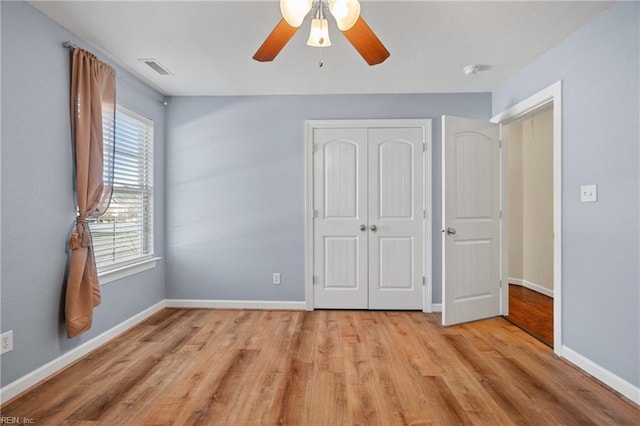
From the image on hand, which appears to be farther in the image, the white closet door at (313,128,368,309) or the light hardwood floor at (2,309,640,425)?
the white closet door at (313,128,368,309)

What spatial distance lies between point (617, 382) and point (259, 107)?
12.7 ft

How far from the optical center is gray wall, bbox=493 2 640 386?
80.5 inches

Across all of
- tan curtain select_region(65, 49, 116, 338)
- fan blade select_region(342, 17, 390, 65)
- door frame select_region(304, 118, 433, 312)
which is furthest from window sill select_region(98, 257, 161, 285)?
fan blade select_region(342, 17, 390, 65)

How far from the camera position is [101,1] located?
7.12 feet

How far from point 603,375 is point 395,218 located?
213 centimetres

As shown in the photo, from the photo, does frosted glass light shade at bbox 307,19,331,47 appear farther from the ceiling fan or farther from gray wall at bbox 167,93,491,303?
gray wall at bbox 167,93,491,303

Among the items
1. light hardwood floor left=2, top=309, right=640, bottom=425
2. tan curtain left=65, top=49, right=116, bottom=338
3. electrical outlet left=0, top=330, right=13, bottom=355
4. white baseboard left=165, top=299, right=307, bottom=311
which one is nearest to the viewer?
light hardwood floor left=2, top=309, right=640, bottom=425

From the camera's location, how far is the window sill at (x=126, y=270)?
2.87 m

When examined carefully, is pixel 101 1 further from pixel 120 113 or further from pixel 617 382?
pixel 617 382

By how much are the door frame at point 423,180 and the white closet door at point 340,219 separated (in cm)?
6

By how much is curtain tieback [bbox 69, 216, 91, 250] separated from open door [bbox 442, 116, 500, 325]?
3.05 meters

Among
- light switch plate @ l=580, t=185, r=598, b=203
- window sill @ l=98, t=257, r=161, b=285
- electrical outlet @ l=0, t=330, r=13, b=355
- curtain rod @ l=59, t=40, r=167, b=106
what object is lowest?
electrical outlet @ l=0, t=330, r=13, b=355

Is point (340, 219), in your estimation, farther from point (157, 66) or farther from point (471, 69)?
point (157, 66)

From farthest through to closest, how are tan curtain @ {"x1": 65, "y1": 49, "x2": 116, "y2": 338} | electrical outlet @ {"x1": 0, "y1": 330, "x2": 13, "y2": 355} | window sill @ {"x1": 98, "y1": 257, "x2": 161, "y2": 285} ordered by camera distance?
window sill @ {"x1": 98, "y1": 257, "x2": 161, "y2": 285}, tan curtain @ {"x1": 65, "y1": 49, "x2": 116, "y2": 338}, electrical outlet @ {"x1": 0, "y1": 330, "x2": 13, "y2": 355}
